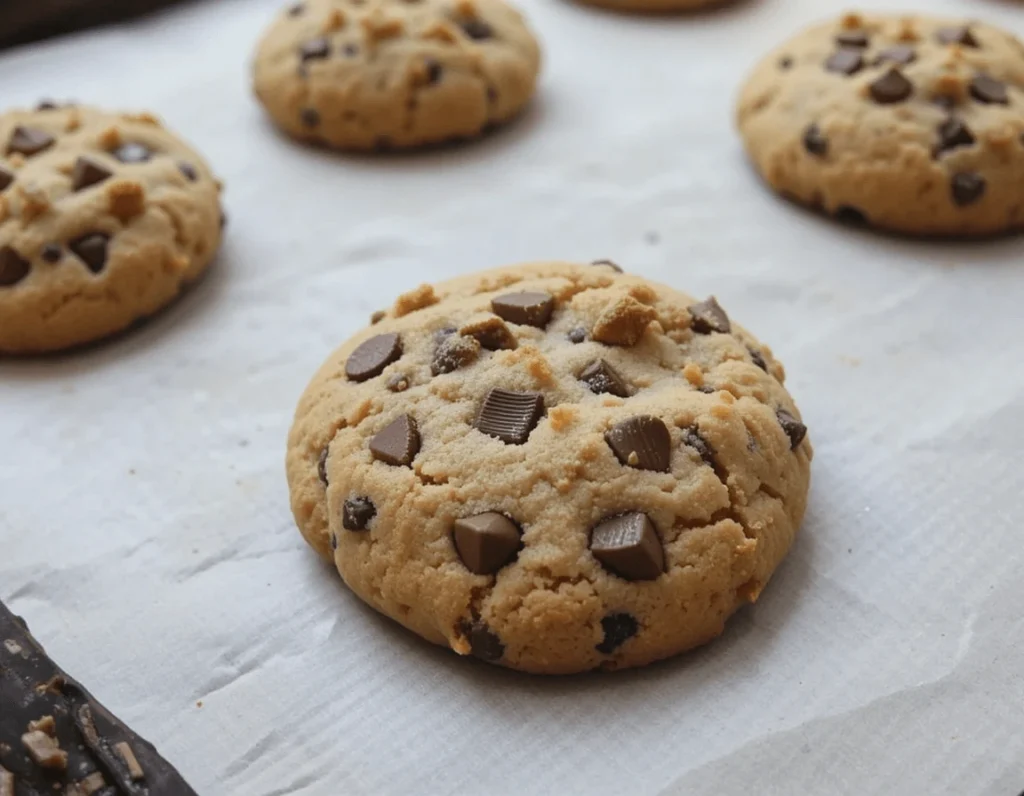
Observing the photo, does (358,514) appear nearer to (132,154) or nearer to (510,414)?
(510,414)

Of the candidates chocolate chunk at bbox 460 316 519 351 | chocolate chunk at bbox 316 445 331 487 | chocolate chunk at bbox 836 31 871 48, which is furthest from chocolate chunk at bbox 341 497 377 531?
chocolate chunk at bbox 836 31 871 48

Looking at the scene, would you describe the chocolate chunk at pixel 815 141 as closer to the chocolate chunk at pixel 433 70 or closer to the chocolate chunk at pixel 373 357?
the chocolate chunk at pixel 433 70

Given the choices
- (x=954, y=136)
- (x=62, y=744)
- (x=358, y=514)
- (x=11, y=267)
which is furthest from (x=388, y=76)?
(x=62, y=744)

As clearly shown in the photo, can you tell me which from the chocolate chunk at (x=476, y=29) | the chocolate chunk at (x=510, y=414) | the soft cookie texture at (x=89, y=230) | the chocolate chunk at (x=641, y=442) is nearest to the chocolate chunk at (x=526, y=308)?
the chocolate chunk at (x=510, y=414)

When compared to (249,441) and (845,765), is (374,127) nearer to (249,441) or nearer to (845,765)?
(249,441)

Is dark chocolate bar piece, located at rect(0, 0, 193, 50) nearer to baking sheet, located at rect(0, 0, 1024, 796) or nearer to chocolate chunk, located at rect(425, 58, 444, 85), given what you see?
baking sheet, located at rect(0, 0, 1024, 796)

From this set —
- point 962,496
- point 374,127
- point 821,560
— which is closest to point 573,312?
point 821,560
